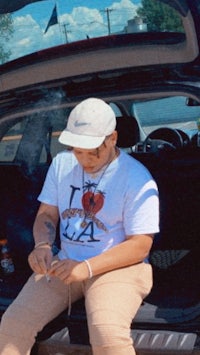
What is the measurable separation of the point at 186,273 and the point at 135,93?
1.07 metres

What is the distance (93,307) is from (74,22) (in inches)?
76.7

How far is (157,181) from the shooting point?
3.87 metres

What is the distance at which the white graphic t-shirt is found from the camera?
275 centimetres

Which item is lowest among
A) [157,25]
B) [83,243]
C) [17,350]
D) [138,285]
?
[17,350]

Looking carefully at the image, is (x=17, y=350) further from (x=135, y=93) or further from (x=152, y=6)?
(x=152, y=6)

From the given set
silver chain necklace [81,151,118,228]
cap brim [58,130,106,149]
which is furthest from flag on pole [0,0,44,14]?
silver chain necklace [81,151,118,228]

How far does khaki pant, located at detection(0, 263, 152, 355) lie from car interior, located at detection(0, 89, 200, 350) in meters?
0.11

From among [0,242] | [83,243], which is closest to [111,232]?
[83,243]

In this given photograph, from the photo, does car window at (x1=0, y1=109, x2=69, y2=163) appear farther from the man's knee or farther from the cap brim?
the man's knee

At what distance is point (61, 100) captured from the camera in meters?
3.10

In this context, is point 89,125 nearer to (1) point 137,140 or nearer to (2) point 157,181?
(1) point 137,140

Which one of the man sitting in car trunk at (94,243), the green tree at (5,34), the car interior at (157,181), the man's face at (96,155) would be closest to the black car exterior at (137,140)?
the car interior at (157,181)

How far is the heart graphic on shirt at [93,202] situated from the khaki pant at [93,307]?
28cm

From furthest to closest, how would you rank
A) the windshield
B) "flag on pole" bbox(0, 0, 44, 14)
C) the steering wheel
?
the steering wheel
the windshield
"flag on pole" bbox(0, 0, 44, 14)
